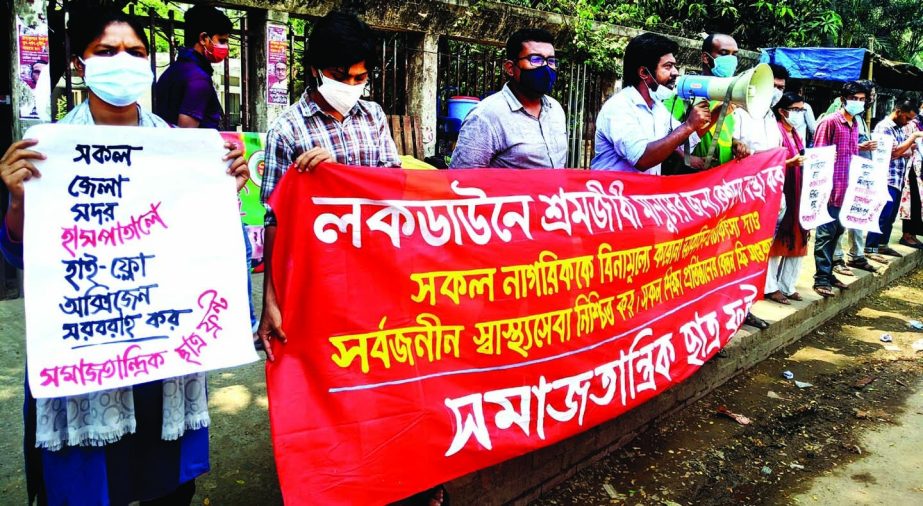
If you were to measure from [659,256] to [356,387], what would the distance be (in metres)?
1.75

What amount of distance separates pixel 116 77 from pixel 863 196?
21.5 ft

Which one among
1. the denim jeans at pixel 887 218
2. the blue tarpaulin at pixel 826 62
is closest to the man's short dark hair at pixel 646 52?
the denim jeans at pixel 887 218

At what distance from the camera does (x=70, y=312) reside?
67.6 inches

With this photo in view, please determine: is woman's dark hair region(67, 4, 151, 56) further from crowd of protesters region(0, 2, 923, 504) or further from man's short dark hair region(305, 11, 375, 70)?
man's short dark hair region(305, 11, 375, 70)

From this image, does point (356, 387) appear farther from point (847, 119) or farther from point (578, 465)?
point (847, 119)

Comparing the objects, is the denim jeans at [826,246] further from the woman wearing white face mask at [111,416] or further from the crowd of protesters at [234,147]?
the woman wearing white face mask at [111,416]

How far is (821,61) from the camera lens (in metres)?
11.7

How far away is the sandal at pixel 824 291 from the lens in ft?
20.0

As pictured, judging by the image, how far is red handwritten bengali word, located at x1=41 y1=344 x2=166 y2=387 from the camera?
5.53 feet

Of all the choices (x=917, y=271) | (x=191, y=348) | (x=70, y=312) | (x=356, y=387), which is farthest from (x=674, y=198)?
(x=917, y=271)

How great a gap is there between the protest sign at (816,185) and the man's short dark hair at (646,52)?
2.23 m

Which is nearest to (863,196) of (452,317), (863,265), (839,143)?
(839,143)

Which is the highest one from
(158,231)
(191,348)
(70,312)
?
(158,231)

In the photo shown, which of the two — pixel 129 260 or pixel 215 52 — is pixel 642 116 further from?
pixel 129 260
